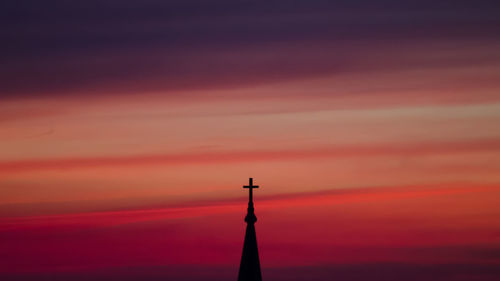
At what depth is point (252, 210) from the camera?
5669cm

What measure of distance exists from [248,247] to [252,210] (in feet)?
7.08

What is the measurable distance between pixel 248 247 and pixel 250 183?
3869 millimetres

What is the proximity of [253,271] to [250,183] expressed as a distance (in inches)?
206

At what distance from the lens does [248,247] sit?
185 ft

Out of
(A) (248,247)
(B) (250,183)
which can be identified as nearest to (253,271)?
(A) (248,247)

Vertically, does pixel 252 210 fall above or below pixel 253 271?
above

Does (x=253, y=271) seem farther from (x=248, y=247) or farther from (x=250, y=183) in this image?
(x=250, y=183)

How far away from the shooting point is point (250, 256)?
56.2 m

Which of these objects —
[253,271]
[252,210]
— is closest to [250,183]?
[252,210]

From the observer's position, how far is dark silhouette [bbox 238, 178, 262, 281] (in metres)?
55.9

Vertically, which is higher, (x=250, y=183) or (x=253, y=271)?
(x=250, y=183)

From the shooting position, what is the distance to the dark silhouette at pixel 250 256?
55875 millimetres

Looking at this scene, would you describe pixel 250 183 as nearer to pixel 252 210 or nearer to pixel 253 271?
pixel 252 210

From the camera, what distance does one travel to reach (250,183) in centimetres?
5759
